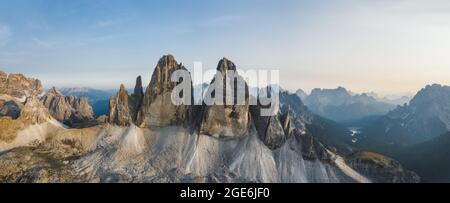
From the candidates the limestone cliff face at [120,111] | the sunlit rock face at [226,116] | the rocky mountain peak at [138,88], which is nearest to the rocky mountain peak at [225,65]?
the sunlit rock face at [226,116]

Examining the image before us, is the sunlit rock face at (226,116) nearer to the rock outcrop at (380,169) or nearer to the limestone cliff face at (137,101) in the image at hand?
the limestone cliff face at (137,101)

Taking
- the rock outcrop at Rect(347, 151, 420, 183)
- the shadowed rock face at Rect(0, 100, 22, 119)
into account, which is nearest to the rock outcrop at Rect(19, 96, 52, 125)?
the shadowed rock face at Rect(0, 100, 22, 119)

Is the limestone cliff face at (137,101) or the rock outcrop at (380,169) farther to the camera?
the limestone cliff face at (137,101)

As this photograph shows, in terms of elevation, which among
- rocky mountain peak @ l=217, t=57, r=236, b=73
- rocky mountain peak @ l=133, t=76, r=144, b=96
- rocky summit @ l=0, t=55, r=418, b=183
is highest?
rocky mountain peak @ l=217, t=57, r=236, b=73

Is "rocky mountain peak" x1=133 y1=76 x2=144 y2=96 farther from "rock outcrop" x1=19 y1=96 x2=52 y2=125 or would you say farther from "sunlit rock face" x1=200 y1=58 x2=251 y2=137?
"rock outcrop" x1=19 y1=96 x2=52 y2=125

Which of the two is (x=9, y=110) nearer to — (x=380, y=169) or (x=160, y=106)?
(x=160, y=106)
